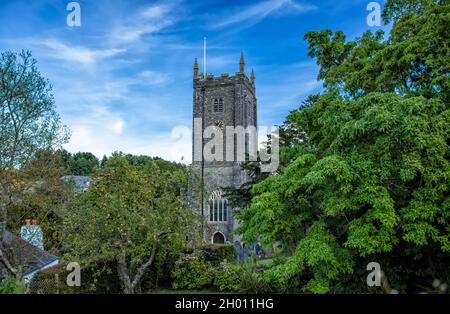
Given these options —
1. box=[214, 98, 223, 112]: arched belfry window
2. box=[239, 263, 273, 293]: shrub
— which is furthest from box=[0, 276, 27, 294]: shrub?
box=[214, 98, 223, 112]: arched belfry window

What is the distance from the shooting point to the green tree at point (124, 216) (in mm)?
13719

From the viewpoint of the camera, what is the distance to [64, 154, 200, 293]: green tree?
45.0ft

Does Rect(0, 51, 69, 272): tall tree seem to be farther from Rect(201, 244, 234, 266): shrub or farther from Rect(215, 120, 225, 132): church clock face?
Rect(215, 120, 225, 132): church clock face

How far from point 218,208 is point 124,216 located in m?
28.1

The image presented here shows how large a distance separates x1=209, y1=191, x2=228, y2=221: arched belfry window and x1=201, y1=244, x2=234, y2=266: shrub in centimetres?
1994

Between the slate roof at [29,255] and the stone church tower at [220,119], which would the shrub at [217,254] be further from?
the stone church tower at [220,119]

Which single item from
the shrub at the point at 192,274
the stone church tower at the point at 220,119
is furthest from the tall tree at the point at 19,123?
the stone church tower at the point at 220,119

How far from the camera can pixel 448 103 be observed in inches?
385

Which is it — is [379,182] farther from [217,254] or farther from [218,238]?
[218,238]

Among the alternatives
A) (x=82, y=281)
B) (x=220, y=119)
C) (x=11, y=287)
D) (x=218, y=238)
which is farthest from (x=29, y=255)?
(x=220, y=119)

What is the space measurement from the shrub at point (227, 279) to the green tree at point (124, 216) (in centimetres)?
300

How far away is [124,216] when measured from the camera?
13867 millimetres

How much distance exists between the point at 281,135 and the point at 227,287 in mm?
9328
